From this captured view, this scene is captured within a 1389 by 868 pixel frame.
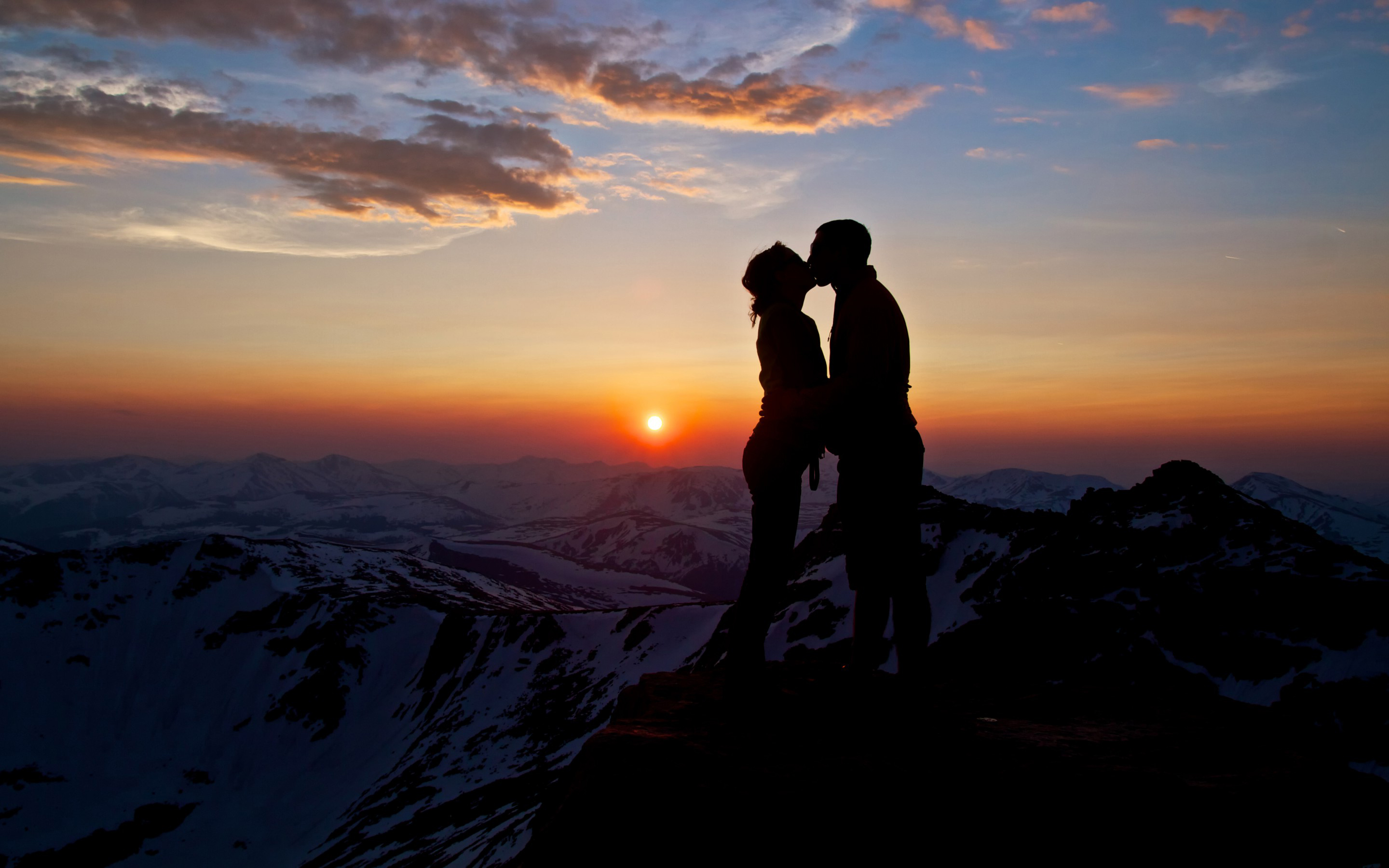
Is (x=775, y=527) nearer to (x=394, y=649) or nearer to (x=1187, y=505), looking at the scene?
(x=1187, y=505)

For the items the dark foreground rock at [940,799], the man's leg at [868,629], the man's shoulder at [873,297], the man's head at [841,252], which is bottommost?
the dark foreground rock at [940,799]

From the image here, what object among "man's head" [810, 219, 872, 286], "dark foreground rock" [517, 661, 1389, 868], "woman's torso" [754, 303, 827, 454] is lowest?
"dark foreground rock" [517, 661, 1389, 868]

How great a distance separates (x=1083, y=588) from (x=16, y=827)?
121m

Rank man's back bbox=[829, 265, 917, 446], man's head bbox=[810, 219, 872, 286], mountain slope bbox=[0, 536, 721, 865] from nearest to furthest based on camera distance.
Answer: man's back bbox=[829, 265, 917, 446] < man's head bbox=[810, 219, 872, 286] < mountain slope bbox=[0, 536, 721, 865]

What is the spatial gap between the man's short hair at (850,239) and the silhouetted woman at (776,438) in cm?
38

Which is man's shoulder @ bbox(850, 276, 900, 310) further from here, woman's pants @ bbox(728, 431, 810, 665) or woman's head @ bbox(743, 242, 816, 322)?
woman's pants @ bbox(728, 431, 810, 665)

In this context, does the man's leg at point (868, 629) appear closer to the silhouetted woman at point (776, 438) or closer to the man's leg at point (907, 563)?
the man's leg at point (907, 563)

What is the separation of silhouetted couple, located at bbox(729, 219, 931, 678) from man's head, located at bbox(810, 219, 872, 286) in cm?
1

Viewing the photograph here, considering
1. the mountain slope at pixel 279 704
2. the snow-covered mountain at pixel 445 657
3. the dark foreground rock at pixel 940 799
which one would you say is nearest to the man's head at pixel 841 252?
the dark foreground rock at pixel 940 799

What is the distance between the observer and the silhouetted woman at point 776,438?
733 centimetres

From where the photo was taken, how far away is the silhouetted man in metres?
7.00

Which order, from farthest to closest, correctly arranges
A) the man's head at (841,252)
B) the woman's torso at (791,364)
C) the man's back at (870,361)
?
the man's head at (841,252) < the woman's torso at (791,364) < the man's back at (870,361)

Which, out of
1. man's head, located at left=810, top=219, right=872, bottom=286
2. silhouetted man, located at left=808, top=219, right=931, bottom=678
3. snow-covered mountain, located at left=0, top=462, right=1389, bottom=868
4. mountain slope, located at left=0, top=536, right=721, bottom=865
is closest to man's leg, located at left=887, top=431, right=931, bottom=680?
silhouetted man, located at left=808, top=219, right=931, bottom=678

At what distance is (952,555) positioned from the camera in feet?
222
